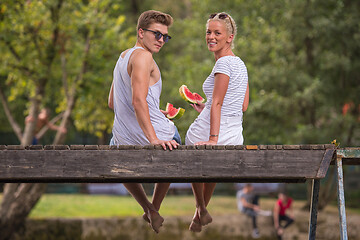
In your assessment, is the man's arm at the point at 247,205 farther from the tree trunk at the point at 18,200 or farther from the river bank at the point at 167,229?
the tree trunk at the point at 18,200

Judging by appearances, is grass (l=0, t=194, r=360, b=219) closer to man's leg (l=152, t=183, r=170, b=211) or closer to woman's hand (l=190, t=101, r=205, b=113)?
man's leg (l=152, t=183, r=170, b=211)

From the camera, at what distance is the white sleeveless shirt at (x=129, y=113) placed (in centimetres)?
520

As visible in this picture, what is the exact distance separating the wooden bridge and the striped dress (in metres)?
0.81

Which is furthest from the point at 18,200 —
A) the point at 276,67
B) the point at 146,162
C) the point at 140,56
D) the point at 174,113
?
the point at 146,162

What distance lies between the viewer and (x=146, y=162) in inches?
178

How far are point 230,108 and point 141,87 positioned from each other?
938 millimetres

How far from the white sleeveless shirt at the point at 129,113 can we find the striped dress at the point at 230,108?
0.28m

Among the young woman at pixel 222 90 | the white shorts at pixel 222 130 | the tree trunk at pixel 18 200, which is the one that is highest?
the young woman at pixel 222 90

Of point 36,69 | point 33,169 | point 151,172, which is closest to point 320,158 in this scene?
point 151,172

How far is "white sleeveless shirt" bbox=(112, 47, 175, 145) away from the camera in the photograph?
17.0 feet

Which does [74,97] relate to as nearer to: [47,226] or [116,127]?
[47,226]

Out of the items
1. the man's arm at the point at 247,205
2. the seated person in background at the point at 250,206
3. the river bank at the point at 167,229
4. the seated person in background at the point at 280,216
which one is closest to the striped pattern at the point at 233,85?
the river bank at the point at 167,229

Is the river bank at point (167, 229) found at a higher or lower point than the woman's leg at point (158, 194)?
lower

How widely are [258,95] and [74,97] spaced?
6.57 meters
